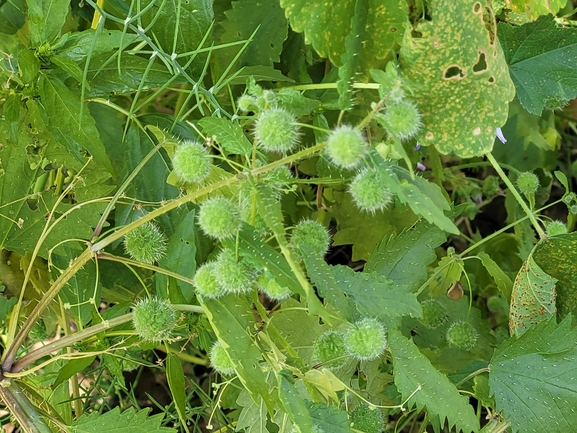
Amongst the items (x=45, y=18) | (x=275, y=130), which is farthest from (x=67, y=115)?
(x=275, y=130)

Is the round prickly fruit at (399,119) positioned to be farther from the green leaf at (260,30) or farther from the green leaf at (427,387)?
the green leaf at (260,30)

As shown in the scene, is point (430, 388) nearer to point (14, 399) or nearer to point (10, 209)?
point (14, 399)

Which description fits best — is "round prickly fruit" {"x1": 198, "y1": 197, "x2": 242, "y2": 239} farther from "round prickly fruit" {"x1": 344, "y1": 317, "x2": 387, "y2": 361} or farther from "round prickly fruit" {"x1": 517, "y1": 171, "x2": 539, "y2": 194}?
"round prickly fruit" {"x1": 517, "y1": 171, "x2": 539, "y2": 194}

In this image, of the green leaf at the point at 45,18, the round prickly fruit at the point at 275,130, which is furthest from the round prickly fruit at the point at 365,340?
the green leaf at the point at 45,18

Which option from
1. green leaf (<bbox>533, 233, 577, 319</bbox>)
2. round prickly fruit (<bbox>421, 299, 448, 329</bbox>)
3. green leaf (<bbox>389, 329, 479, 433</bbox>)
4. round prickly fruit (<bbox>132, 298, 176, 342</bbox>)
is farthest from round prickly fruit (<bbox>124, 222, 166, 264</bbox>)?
green leaf (<bbox>533, 233, 577, 319</bbox>)

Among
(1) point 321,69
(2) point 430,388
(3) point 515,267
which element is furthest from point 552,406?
(1) point 321,69

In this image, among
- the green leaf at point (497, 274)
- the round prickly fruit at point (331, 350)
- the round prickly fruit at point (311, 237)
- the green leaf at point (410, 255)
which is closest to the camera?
the round prickly fruit at point (311, 237)
